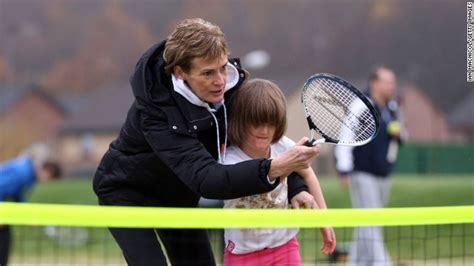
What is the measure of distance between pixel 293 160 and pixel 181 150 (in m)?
0.46

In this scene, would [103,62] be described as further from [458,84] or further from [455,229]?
[455,229]

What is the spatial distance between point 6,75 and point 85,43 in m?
3.39

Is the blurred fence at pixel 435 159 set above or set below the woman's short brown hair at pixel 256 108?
below

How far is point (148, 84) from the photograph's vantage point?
11.1 feet

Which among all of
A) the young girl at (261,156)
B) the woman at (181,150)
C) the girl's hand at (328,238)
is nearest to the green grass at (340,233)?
the girl's hand at (328,238)

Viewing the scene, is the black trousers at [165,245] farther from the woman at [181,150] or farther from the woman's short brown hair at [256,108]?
the woman's short brown hair at [256,108]

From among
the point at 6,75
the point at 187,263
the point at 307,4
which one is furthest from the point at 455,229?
the point at 6,75

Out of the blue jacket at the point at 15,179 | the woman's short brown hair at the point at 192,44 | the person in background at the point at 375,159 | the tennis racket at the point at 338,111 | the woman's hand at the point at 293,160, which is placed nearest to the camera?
the woman's hand at the point at 293,160

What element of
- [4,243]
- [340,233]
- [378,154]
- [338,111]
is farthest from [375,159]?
[338,111]

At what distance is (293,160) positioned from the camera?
10.2ft

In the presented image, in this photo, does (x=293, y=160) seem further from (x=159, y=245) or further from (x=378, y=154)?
(x=378, y=154)

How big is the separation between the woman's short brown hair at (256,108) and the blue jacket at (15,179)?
438cm

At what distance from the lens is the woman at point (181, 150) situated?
3164 millimetres

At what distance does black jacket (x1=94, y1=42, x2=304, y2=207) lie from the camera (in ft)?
10.4
